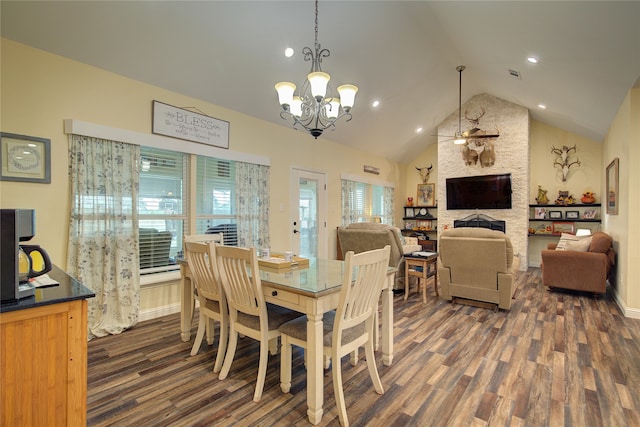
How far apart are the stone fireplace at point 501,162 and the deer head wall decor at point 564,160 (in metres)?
0.73

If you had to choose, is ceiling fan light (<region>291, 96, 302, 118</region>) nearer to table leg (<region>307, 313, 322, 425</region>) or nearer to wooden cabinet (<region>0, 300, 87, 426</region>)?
table leg (<region>307, 313, 322, 425</region>)

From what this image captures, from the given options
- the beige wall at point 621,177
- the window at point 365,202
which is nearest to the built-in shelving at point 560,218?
the beige wall at point 621,177

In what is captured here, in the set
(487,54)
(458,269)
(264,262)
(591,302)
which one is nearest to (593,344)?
(458,269)

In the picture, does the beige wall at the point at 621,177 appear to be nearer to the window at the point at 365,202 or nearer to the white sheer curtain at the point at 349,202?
the window at the point at 365,202

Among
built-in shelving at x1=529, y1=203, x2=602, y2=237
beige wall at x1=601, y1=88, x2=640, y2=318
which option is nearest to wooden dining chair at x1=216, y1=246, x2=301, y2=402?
beige wall at x1=601, y1=88, x2=640, y2=318

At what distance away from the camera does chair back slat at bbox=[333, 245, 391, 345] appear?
1.79 meters

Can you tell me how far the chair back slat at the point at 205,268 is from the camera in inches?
89.0

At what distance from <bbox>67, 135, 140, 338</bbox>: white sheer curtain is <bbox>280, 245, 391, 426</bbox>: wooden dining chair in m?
2.08

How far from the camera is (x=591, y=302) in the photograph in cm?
413

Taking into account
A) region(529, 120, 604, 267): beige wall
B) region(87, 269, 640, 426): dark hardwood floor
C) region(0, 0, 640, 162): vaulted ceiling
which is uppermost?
region(0, 0, 640, 162): vaulted ceiling

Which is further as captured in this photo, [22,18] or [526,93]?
[526,93]

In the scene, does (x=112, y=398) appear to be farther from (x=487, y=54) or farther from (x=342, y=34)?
(x=487, y=54)

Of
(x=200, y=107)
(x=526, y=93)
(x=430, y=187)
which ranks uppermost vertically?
(x=526, y=93)

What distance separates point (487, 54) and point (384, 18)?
172 centimetres
